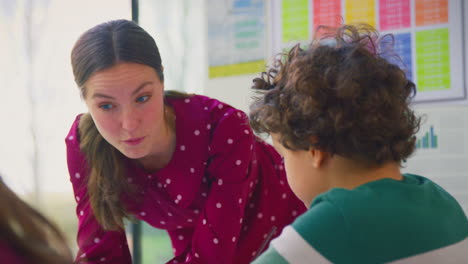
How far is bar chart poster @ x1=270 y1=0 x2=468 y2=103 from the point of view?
1.80 m

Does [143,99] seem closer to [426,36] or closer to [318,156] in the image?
[318,156]

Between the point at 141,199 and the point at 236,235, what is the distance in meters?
0.25

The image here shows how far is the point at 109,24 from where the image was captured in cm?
128

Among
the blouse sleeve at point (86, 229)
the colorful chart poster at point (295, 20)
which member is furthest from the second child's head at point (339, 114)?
the colorful chart poster at point (295, 20)

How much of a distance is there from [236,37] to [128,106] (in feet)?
3.47

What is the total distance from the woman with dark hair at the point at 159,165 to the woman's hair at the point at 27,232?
75 cm

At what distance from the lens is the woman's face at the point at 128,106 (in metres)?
1.23

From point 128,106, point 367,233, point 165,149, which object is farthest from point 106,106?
point 367,233

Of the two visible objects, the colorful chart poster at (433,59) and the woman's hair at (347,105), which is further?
the colorful chart poster at (433,59)

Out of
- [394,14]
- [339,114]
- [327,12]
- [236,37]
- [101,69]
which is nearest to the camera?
[339,114]

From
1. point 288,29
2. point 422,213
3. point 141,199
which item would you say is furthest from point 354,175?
point 288,29

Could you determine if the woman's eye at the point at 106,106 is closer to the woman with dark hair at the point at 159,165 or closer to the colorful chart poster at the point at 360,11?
the woman with dark hair at the point at 159,165

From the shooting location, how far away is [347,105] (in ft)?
2.66

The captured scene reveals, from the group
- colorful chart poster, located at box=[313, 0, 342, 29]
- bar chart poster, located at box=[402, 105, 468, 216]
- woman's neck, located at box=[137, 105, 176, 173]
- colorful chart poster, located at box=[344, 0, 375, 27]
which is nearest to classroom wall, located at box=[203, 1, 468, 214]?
bar chart poster, located at box=[402, 105, 468, 216]
